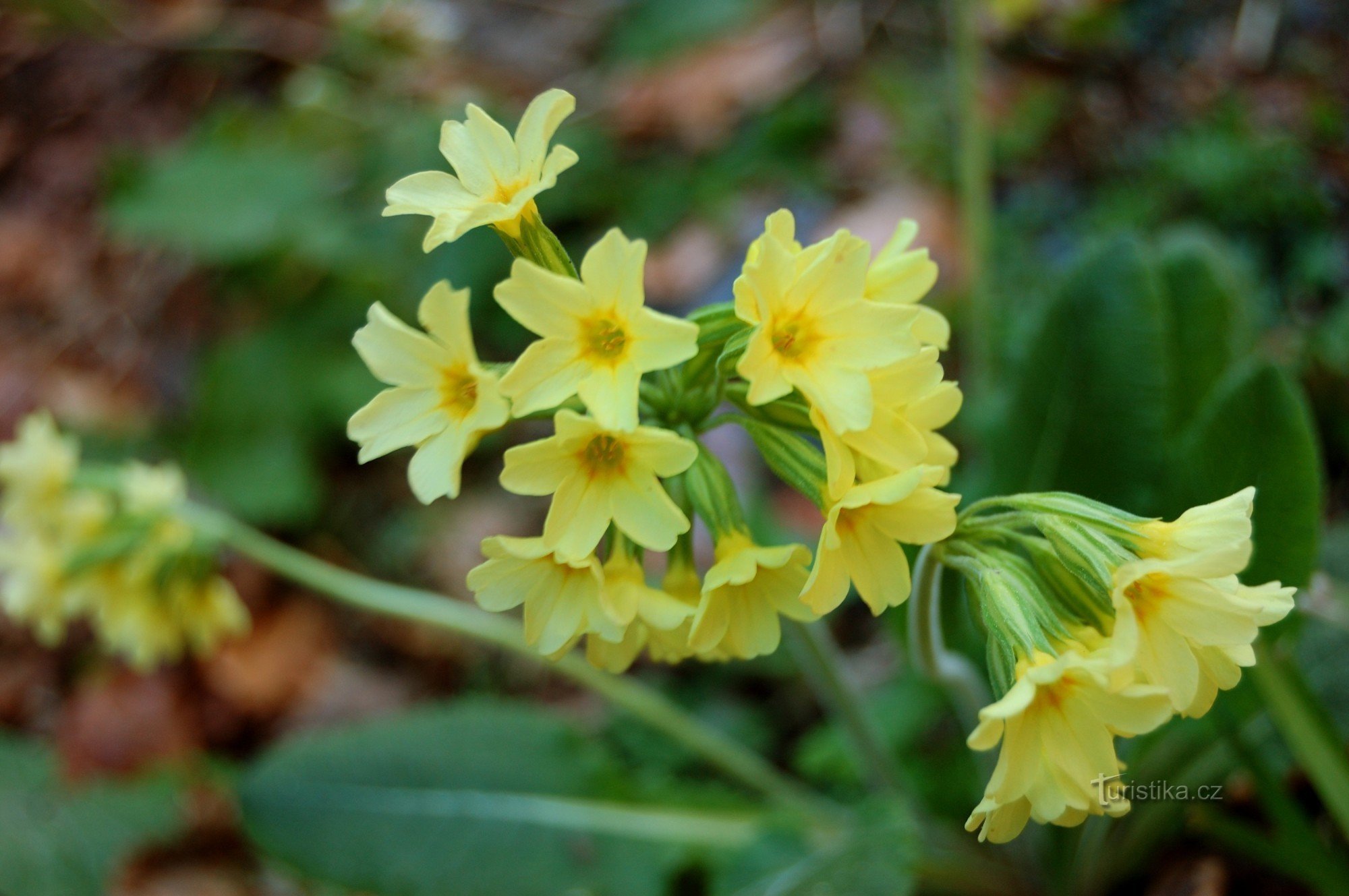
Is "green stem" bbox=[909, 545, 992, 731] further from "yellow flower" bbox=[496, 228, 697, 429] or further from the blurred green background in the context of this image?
"yellow flower" bbox=[496, 228, 697, 429]

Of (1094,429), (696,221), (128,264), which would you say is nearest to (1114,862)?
(1094,429)

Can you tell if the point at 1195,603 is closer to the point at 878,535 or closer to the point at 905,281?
the point at 878,535

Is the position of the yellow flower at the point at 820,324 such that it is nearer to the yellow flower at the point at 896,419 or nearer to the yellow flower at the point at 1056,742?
the yellow flower at the point at 896,419

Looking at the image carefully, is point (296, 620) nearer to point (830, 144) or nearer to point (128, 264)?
point (128, 264)

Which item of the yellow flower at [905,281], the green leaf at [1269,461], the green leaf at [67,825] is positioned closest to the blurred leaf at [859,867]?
the green leaf at [1269,461]

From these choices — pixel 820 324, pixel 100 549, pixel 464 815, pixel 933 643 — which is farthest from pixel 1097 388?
pixel 100 549

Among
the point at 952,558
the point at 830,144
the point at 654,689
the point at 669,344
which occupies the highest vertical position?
the point at 830,144
